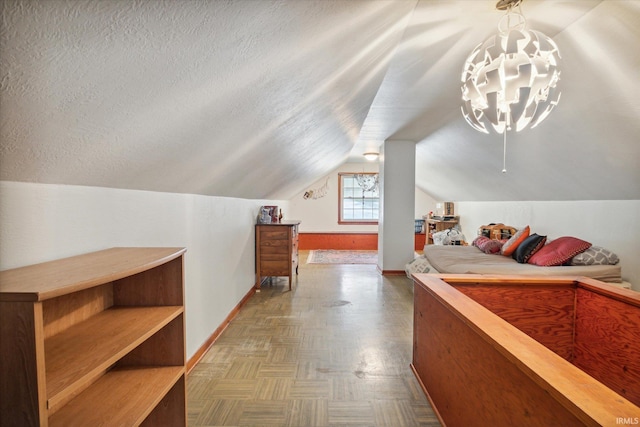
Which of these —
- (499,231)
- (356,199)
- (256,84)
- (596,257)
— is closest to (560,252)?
(596,257)

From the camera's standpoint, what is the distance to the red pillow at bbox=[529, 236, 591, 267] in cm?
297

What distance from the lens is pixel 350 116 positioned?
9.61 ft

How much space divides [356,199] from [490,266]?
16.7ft

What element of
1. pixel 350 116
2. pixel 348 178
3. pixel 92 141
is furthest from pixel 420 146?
pixel 92 141

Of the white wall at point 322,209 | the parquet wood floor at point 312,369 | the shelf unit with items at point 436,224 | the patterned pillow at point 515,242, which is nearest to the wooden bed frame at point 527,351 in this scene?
the parquet wood floor at point 312,369

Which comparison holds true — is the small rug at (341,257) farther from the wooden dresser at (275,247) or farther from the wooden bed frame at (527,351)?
the wooden bed frame at (527,351)

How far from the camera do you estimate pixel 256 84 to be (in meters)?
1.36

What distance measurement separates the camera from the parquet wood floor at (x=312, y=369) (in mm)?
1728

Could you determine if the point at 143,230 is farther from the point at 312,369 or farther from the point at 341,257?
the point at 341,257

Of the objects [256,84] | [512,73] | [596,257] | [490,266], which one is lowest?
[490,266]

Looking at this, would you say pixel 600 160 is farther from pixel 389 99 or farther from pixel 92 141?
pixel 92 141

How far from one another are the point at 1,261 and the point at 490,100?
2.33 m

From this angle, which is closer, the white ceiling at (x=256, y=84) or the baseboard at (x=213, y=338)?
the white ceiling at (x=256, y=84)

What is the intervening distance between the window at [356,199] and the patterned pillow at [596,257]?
5186 millimetres
